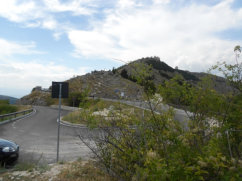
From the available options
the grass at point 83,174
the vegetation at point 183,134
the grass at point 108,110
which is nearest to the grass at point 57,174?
the grass at point 83,174

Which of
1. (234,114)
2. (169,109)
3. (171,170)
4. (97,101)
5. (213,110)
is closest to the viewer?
(171,170)

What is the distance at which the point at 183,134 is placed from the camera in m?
3.32

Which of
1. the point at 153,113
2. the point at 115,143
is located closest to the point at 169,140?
the point at 153,113

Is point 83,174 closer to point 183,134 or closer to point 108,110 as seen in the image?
→ point 108,110

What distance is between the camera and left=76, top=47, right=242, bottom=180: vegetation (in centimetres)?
268

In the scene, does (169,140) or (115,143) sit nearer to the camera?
(169,140)

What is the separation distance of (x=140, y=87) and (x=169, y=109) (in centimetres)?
62

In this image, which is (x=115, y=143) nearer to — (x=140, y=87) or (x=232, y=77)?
(x=140, y=87)

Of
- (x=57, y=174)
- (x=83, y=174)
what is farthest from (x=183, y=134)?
(x=57, y=174)

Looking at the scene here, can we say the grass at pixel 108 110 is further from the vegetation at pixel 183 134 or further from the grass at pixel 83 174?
the grass at pixel 83 174

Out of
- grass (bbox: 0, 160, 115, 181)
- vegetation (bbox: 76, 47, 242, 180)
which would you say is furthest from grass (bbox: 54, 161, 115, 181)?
vegetation (bbox: 76, 47, 242, 180)

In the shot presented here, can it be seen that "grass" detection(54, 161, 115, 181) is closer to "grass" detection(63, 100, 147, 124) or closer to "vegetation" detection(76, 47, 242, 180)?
"vegetation" detection(76, 47, 242, 180)

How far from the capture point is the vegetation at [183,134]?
8.79 feet

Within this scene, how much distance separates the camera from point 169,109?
3.77 m
